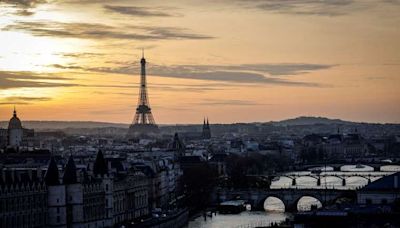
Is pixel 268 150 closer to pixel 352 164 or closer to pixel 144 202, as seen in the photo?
pixel 352 164

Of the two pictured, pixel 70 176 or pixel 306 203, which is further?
pixel 306 203

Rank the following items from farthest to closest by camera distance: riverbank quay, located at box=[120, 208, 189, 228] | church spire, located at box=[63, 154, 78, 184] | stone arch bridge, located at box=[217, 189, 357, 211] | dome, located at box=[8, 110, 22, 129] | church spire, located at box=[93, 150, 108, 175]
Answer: dome, located at box=[8, 110, 22, 129]
stone arch bridge, located at box=[217, 189, 357, 211]
church spire, located at box=[93, 150, 108, 175]
riverbank quay, located at box=[120, 208, 189, 228]
church spire, located at box=[63, 154, 78, 184]

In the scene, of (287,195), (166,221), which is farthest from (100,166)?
(287,195)

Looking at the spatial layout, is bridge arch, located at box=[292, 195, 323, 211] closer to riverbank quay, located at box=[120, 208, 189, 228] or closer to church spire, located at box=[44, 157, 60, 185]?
riverbank quay, located at box=[120, 208, 189, 228]

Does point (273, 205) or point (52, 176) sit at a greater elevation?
point (52, 176)

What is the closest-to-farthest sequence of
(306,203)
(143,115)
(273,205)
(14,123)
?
(306,203), (273,205), (14,123), (143,115)

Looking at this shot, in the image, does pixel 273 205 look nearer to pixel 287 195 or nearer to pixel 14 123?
pixel 287 195

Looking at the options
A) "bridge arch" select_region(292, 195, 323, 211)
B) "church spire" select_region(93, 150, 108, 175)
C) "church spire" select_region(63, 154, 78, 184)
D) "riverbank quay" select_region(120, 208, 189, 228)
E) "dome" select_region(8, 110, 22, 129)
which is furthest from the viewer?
"dome" select_region(8, 110, 22, 129)

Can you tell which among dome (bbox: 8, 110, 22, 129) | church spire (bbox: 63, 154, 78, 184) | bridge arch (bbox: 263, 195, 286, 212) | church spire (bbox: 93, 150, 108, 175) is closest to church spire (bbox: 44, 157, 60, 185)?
church spire (bbox: 63, 154, 78, 184)

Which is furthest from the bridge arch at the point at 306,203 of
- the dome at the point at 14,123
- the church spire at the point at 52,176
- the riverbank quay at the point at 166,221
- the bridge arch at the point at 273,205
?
the dome at the point at 14,123

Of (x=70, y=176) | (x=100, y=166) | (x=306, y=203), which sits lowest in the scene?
(x=306, y=203)
